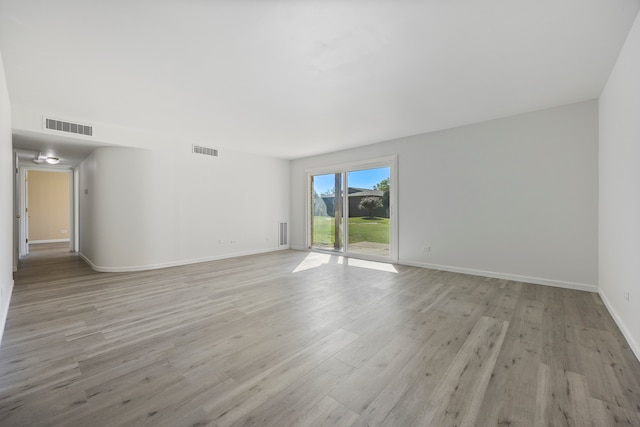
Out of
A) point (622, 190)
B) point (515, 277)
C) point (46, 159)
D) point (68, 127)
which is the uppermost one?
point (68, 127)

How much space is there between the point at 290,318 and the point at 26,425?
6.23ft

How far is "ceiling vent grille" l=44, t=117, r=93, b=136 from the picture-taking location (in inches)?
159

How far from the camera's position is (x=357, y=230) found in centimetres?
653

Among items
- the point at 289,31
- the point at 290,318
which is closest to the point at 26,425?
the point at 290,318

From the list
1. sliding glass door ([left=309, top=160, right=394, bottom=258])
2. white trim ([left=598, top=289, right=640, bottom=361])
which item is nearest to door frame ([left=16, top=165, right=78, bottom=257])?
sliding glass door ([left=309, top=160, right=394, bottom=258])

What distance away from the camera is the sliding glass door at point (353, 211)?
5934mm

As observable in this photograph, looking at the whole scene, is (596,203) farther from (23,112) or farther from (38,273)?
(38,273)

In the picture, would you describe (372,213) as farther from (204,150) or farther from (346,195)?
(204,150)

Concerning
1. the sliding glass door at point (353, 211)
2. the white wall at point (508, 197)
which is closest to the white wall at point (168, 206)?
the sliding glass door at point (353, 211)

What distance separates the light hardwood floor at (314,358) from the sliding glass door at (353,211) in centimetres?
235

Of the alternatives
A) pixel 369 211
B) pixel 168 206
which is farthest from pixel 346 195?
pixel 168 206

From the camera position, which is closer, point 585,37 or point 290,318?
point 585,37

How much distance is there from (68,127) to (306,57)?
423 centimetres

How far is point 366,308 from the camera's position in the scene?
122 inches
